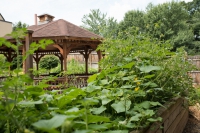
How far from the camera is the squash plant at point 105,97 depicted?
0.86 metres

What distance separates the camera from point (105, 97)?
1583 mm

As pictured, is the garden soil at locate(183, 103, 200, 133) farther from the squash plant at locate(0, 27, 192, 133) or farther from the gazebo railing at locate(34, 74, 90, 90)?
the gazebo railing at locate(34, 74, 90, 90)

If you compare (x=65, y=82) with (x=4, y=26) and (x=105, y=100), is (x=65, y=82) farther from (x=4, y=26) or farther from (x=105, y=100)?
(x=4, y=26)

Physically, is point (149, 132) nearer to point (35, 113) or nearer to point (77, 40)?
point (35, 113)

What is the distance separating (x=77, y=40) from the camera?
27.4 feet

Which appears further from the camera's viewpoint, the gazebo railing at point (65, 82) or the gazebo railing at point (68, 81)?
the gazebo railing at point (68, 81)

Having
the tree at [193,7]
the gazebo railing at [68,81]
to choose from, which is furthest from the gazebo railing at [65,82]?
the tree at [193,7]

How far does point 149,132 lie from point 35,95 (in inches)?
38.9

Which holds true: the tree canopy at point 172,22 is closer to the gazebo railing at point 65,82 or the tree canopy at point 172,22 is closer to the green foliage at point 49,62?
the green foliage at point 49,62

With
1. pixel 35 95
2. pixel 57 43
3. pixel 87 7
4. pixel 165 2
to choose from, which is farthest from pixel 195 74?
pixel 87 7

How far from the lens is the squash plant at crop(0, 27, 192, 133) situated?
2.83 ft

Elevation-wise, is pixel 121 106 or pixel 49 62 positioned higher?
pixel 49 62

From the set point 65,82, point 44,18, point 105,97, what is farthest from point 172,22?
point 105,97

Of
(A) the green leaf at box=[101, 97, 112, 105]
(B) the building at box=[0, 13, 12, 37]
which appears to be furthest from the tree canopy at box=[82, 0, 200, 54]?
(A) the green leaf at box=[101, 97, 112, 105]
